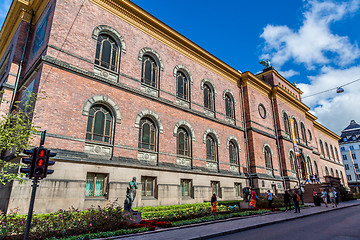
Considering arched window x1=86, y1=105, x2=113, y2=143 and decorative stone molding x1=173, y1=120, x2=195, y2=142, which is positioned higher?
decorative stone molding x1=173, y1=120, x2=195, y2=142

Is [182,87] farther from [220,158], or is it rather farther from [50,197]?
[50,197]

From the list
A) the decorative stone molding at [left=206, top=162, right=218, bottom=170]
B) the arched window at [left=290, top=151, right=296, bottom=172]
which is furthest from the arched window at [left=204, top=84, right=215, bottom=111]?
the arched window at [left=290, top=151, right=296, bottom=172]

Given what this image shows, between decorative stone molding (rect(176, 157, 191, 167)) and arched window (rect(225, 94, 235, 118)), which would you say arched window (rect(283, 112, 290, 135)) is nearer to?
arched window (rect(225, 94, 235, 118))

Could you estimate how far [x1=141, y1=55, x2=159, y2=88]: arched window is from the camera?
18078 millimetres

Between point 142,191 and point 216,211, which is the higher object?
point 142,191

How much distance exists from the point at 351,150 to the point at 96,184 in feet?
299

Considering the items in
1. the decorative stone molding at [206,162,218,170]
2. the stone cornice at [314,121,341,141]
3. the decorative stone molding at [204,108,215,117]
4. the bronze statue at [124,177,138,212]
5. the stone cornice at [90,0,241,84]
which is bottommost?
the bronze statue at [124,177,138,212]

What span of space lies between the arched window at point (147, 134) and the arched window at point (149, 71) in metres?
3.14

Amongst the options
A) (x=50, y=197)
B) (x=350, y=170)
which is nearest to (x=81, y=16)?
(x=50, y=197)

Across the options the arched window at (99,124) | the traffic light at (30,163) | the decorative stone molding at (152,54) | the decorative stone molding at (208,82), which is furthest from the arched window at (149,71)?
the traffic light at (30,163)

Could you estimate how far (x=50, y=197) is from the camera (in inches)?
440

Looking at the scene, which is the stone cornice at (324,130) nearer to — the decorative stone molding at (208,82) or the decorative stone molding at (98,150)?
the decorative stone molding at (208,82)

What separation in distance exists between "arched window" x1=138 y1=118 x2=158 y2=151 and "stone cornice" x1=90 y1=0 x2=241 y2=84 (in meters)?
7.72

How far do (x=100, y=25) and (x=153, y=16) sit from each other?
5.02 meters
